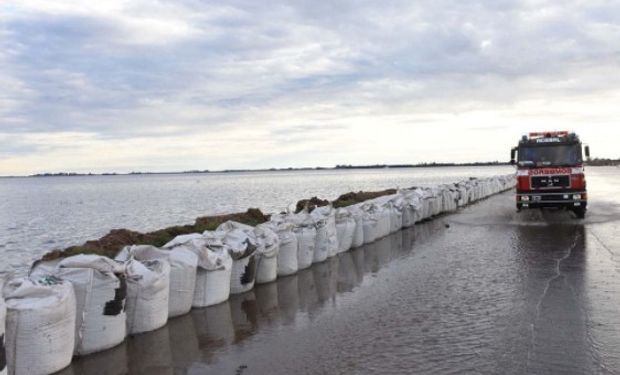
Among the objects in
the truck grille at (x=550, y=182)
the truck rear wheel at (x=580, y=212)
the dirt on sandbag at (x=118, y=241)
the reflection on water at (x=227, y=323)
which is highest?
the truck grille at (x=550, y=182)

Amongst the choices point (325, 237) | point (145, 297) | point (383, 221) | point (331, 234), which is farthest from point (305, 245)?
point (383, 221)

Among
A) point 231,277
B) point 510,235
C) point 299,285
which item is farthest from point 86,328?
point 510,235

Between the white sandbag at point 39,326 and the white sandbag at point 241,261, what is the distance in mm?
3596

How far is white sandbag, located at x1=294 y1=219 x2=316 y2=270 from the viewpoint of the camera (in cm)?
1209

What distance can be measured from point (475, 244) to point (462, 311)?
694cm

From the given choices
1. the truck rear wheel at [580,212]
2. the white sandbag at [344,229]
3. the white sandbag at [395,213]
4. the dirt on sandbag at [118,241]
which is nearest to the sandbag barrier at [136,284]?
the white sandbag at [344,229]

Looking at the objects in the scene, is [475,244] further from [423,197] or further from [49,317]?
[49,317]

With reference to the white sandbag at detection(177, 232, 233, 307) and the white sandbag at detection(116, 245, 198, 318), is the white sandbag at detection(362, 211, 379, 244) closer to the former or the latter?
the white sandbag at detection(177, 232, 233, 307)

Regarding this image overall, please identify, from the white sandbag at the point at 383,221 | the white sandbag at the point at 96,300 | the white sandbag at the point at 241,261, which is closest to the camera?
the white sandbag at the point at 96,300

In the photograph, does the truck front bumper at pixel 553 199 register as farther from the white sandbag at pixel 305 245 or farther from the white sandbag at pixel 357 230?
the white sandbag at pixel 305 245

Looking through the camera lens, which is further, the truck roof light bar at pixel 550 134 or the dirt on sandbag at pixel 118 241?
the truck roof light bar at pixel 550 134

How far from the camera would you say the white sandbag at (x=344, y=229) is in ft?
47.4

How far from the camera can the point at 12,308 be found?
5758mm

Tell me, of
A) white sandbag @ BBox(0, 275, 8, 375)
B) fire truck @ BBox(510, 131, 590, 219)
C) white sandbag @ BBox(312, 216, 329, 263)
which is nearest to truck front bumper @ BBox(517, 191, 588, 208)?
fire truck @ BBox(510, 131, 590, 219)
